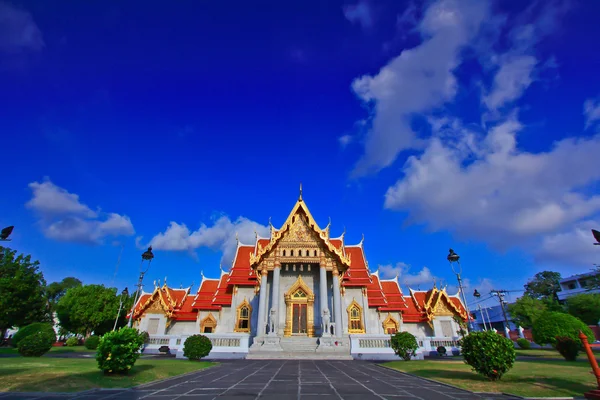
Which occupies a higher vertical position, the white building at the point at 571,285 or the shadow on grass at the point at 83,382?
the white building at the point at 571,285

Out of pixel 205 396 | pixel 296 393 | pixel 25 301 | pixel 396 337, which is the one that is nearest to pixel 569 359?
pixel 396 337

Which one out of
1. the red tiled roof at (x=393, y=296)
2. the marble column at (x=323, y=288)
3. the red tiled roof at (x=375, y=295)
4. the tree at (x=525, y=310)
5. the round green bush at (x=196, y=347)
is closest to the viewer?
the round green bush at (x=196, y=347)

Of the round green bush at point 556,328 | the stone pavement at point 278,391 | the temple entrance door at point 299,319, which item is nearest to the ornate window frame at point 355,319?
the temple entrance door at point 299,319

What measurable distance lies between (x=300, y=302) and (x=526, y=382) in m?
18.7

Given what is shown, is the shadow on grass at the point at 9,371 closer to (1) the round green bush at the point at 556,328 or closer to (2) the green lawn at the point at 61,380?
(2) the green lawn at the point at 61,380

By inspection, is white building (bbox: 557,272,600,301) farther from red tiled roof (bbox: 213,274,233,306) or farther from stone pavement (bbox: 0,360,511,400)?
stone pavement (bbox: 0,360,511,400)

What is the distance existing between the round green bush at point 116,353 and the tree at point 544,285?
253ft

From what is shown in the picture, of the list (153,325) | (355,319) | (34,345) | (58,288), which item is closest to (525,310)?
(355,319)

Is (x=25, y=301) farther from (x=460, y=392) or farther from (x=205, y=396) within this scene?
(x=460, y=392)

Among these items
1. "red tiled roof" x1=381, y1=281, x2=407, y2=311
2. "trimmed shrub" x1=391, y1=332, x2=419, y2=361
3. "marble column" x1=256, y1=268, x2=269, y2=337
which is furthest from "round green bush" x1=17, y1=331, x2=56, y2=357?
Answer: "red tiled roof" x1=381, y1=281, x2=407, y2=311

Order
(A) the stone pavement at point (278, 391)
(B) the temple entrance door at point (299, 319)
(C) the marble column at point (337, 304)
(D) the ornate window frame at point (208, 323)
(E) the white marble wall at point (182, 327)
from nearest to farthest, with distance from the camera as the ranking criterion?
(A) the stone pavement at point (278, 391), (C) the marble column at point (337, 304), (B) the temple entrance door at point (299, 319), (D) the ornate window frame at point (208, 323), (E) the white marble wall at point (182, 327)

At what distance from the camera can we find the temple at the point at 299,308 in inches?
854

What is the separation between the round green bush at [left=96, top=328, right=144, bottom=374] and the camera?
10.0 metres

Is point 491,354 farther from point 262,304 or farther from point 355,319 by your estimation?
point 355,319
